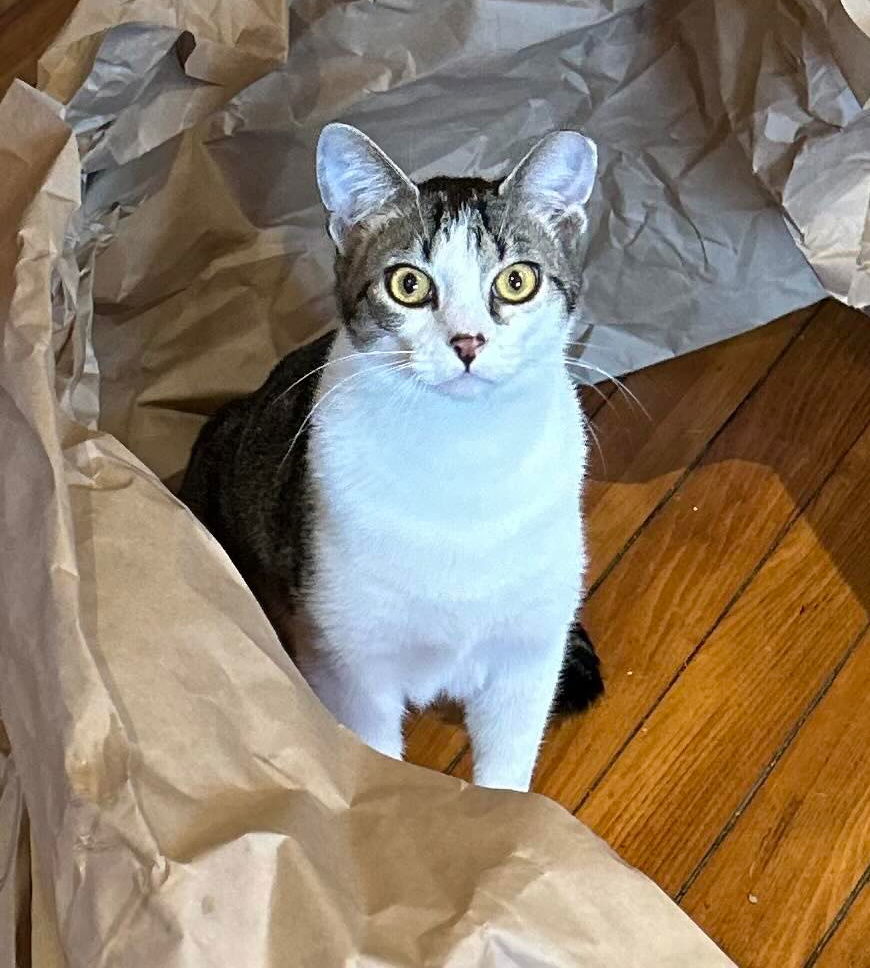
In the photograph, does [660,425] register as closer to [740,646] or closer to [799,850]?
[740,646]

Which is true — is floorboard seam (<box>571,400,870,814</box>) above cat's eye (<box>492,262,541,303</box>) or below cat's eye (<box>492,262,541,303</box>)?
below

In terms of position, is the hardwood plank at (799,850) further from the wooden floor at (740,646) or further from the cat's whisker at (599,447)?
the cat's whisker at (599,447)

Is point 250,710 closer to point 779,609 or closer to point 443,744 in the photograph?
point 443,744

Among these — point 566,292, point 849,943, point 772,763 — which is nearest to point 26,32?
point 566,292

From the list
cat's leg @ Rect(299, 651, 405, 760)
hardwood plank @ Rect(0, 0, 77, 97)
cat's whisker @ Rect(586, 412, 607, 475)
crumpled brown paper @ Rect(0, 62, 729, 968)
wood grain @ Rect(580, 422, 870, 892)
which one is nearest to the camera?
crumpled brown paper @ Rect(0, 62, 729, 968)

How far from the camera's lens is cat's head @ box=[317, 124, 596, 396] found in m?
0.80

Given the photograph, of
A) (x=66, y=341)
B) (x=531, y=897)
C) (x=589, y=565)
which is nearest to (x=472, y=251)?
(x=66, y=341)

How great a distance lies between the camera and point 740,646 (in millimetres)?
1222

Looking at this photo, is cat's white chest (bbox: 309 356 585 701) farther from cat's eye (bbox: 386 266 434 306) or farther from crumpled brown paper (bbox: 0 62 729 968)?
crumpled brown paper (bbox: 0 62 729 968)

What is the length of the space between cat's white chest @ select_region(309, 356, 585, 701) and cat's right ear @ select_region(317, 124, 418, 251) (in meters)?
0.14

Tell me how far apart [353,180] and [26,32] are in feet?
3.13

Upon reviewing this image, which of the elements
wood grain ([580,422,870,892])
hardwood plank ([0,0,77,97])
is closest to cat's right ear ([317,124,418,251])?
wood grain ([580,422,870,892])

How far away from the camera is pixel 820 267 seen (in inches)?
39.1

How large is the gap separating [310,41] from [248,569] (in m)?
0.48
